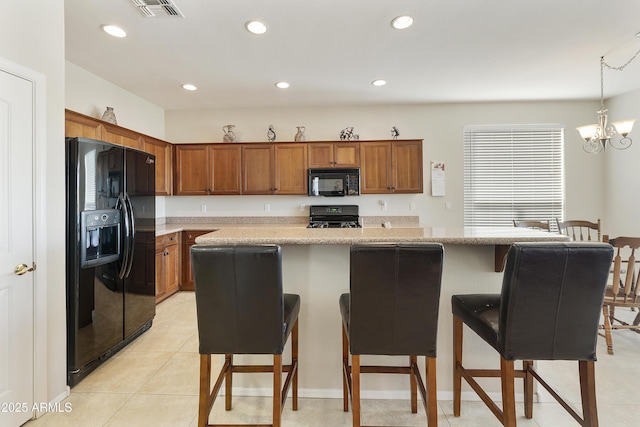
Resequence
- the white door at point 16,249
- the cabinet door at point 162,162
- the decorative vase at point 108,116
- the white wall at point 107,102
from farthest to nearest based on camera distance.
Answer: the cabinet door at point 162,162 → the decorative vase at point 108,116 → the white wall at point 107,102 → the white door at point 16,249

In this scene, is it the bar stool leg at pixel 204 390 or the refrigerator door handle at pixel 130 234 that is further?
the refrigerator door handle at pixel 130 234

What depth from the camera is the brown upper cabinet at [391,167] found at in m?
4.22

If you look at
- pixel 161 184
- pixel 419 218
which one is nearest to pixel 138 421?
pixel 161 184

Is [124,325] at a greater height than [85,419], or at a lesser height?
greater

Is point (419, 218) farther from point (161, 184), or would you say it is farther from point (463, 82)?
point (161, 184)

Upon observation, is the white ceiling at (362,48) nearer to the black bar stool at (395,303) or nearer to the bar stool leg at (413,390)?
the black bar stool at (395,303)

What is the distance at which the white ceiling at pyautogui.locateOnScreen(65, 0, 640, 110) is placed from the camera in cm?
221

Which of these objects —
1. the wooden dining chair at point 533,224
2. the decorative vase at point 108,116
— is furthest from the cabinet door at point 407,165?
the decorative vase at point 108,116

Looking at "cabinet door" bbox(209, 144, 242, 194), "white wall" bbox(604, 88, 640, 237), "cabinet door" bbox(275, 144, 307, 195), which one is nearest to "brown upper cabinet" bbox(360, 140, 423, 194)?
"cabinet door" bbox(275, 144, 307, 195)

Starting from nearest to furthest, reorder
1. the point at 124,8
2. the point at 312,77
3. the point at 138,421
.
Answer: the point at 138,421
the point at 124,8
the point at 312,77

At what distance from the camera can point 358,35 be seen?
254 centimetres

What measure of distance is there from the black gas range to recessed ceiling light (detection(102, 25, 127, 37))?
297 centimetres

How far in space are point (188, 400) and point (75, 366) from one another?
0.88m

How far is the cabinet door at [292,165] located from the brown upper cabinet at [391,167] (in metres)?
0.86
